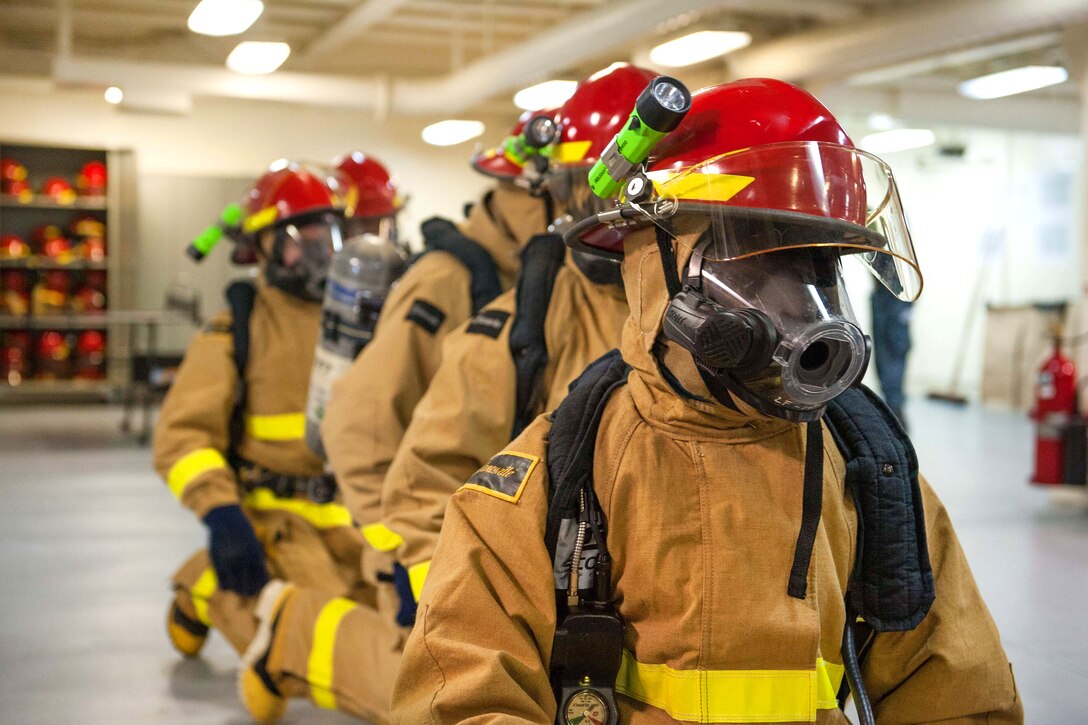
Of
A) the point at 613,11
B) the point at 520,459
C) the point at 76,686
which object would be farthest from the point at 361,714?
the point at 613,11

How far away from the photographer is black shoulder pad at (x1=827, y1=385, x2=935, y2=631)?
151cm

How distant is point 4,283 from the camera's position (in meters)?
12.5

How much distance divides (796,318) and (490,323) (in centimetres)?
109

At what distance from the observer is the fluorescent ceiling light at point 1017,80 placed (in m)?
9.59

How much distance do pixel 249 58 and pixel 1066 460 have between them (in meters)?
6.64

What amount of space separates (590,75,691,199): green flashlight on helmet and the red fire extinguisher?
6.04 metres

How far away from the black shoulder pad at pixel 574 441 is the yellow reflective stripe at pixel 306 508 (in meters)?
2.08

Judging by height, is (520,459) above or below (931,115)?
below

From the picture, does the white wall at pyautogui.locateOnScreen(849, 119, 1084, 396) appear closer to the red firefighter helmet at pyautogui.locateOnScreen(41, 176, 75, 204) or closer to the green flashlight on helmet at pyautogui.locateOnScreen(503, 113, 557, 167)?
the red firefighter helmet at pyautogui.locateOnScreen(41, 176, 75, 204)

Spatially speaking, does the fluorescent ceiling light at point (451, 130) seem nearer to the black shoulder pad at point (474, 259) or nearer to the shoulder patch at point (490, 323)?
the black shoulder pad at point (474, 259)

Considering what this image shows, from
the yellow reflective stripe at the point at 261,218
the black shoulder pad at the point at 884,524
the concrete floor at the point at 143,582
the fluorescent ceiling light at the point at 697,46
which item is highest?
the fluorescent ceiling light at the point at 697,46

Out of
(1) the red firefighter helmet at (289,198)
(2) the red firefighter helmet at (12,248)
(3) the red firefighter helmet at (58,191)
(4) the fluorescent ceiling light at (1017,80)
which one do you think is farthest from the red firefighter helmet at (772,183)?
(3) the red firefighter helmet at (58,191)

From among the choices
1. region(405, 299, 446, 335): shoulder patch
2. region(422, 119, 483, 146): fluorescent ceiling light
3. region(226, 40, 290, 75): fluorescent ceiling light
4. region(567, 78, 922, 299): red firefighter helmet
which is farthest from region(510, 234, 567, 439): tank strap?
region(422, 119, 483, 146): fluorescent ceiling light

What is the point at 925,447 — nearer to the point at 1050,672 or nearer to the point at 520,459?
the point at 1050,672
